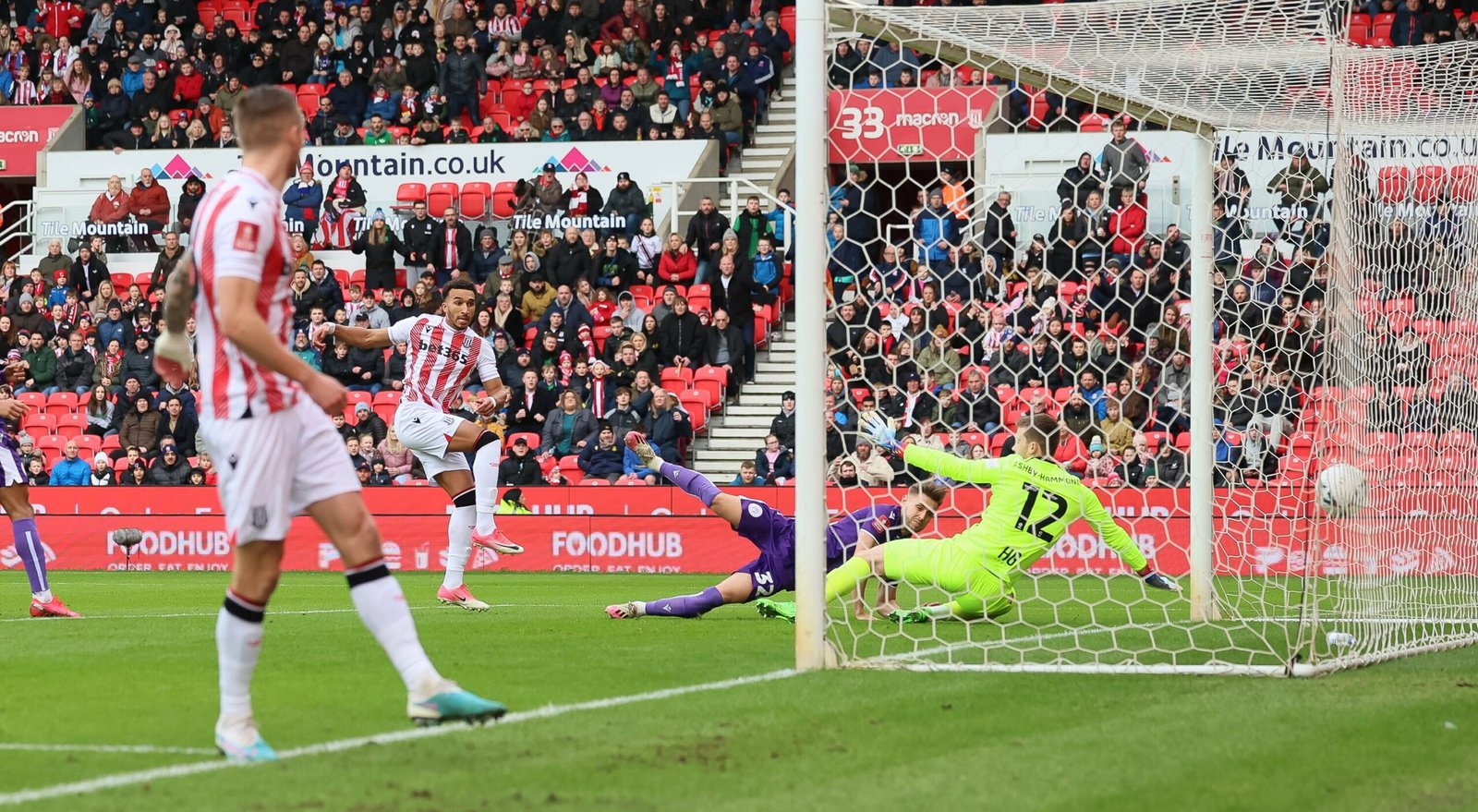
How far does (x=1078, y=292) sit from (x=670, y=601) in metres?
3.55

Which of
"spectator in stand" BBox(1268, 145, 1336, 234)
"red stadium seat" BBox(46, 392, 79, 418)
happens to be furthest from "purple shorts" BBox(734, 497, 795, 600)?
"red stadium seat" BBox(46, 392, 79, 418)

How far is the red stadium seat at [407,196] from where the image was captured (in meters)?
27.2

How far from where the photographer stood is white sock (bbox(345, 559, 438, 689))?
630 cm

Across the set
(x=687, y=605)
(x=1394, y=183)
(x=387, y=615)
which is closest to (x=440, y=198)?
(x=687, y=605)

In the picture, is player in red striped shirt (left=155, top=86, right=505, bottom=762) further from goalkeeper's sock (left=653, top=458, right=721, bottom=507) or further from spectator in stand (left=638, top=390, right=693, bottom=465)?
spectator in stand (left=638, top=390, right=693, bottom=465)

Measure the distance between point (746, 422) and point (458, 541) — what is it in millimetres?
10019

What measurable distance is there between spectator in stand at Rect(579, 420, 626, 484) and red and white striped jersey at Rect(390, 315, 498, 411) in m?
8.69

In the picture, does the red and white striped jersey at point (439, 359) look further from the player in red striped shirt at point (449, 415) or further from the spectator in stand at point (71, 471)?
the spectator in stand at point (71, 471)

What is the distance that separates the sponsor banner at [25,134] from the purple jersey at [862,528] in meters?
22.4

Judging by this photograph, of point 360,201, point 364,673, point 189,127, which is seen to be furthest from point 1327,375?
point 189,127

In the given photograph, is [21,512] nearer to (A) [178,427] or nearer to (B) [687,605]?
(B) [687,605]

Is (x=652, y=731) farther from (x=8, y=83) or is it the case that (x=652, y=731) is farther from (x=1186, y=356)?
(x=8, y=83)

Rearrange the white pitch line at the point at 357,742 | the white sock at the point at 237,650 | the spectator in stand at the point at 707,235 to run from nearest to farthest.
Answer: the white pitch line at the point at 357,742, the white sock at the point at 237,650, the spectator in stand at the point at 707,235

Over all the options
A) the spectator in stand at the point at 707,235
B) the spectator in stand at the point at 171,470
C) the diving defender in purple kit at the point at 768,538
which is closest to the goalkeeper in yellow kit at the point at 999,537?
the diving defender in purple kit at the point at 768,538
